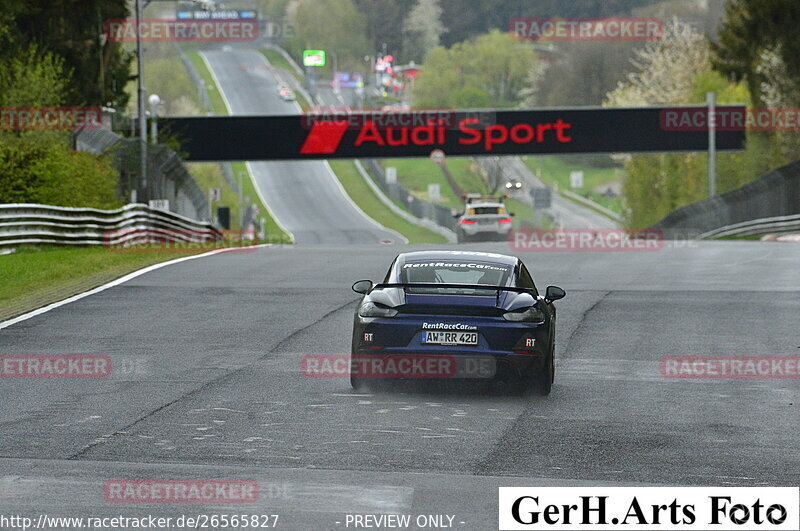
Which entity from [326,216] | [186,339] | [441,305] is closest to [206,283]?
[186,339]

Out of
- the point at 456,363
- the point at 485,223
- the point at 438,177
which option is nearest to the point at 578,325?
the point at 456,363

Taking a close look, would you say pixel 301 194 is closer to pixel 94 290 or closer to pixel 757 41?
pixel 757 41

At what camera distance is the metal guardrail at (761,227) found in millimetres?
43594

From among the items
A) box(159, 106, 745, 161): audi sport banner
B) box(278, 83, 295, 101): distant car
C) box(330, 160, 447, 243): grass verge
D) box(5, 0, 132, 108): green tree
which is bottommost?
box(330, 160, 447, 243): grass verge

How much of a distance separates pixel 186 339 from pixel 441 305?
5.02 metres

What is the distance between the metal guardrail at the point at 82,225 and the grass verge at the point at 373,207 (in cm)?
4871

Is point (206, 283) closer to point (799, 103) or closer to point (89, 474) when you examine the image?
point (89, 474)

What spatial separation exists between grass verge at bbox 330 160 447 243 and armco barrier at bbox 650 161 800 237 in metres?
29.3

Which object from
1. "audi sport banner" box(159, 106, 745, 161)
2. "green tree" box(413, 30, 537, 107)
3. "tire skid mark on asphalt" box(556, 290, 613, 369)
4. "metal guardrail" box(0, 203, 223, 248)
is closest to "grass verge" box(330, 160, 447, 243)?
"audi sport banner" box(159, 106, 745, 161)

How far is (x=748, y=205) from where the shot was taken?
48594mm

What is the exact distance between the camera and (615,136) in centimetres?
6394

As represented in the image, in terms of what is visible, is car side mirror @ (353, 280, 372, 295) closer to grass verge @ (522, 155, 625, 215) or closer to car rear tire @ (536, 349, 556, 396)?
car rear tire @ (536, 349, 556, 396)

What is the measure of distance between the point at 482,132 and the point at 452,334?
52.0 meters

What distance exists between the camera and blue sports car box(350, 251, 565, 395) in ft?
41.0
